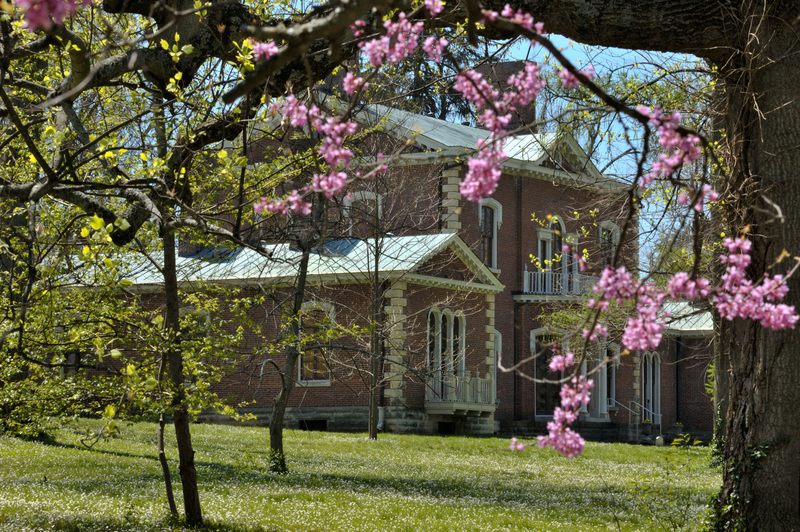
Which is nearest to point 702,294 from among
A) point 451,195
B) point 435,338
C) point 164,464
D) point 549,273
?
point 164,464

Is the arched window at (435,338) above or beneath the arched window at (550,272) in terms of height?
beneath

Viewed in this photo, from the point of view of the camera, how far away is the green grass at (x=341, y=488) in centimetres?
988

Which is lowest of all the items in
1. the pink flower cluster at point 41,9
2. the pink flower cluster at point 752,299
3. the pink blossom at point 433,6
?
the pink flower cluster at point 752,299

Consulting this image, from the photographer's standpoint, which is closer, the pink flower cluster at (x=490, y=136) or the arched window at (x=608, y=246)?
the pink flower cluster at (x=490, y=136)

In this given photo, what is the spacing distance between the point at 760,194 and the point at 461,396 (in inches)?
857

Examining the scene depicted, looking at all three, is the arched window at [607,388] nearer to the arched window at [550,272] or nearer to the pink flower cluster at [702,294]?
the arched window at [550,272]

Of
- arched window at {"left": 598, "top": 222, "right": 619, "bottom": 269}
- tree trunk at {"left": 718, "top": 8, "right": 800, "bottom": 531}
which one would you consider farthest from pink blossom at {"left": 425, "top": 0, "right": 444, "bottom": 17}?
tree trunk at {"left": 718, "top": 8, "right": 800, "bottom": 531}

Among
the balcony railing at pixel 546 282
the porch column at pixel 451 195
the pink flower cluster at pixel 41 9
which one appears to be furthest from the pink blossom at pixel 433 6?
the balcony railing at pixel 546 282

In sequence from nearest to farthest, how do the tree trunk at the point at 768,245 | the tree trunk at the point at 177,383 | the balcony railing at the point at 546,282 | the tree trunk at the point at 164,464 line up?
the tree trunk at the point at 768,245
the tree trunk at the point at 164,464
the tree trunk at the point at 177,383
the balcony railing at the point at 546,282

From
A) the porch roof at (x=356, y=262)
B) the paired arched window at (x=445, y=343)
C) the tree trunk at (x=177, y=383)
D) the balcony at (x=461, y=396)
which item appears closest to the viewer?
the tree trunk at (x=177, y=383)

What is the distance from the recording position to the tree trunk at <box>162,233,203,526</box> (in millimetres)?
8297

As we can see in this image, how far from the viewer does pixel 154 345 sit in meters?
8.34

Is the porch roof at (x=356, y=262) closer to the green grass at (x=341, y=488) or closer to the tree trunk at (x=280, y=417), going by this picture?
the green grass at (x=341, y=488)

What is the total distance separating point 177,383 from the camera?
848 centimetres
